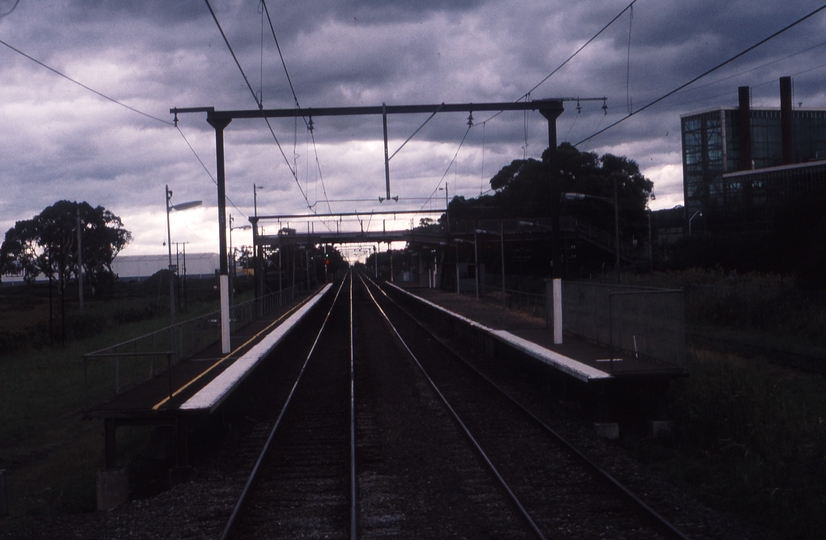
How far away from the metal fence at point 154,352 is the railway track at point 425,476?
2.45 m

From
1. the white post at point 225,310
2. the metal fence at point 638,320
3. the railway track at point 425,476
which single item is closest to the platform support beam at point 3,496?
the railway track at point 425,476

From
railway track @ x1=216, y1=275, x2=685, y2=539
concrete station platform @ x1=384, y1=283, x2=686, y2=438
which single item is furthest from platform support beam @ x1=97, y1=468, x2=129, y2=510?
concrete station platform @ x1=384, y1=283, x2=686, y2=438

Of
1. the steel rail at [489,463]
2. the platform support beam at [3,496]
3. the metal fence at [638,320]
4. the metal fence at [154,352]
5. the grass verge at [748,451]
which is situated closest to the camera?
the steel rail at [489,463]

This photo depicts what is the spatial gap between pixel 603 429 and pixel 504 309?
1735 cm

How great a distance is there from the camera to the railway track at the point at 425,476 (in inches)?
265

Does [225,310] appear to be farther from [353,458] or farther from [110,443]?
[353,458]

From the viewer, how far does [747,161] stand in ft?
189

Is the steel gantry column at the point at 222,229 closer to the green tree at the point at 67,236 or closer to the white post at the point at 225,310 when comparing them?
the white post at the point at 225,310

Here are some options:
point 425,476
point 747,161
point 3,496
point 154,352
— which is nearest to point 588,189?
point 747,161

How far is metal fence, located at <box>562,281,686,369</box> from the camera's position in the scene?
1047 centimetres

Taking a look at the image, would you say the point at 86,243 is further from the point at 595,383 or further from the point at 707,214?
the point at 595,383

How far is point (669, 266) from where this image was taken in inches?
2119

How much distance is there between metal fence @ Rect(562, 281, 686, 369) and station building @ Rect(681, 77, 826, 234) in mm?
41173

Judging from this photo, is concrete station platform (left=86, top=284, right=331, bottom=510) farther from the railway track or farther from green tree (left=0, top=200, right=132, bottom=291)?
green tree (left=0, top=200, right=132, bottom=291)
